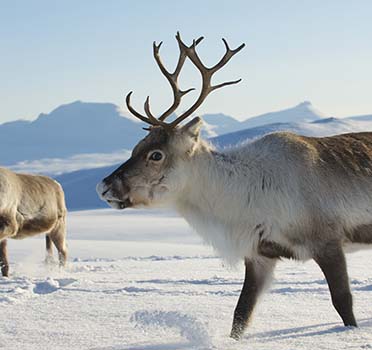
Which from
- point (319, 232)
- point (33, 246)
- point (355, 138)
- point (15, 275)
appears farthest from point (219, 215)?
point (33, 246)

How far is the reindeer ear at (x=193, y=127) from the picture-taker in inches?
199

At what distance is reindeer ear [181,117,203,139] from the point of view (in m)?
5.05

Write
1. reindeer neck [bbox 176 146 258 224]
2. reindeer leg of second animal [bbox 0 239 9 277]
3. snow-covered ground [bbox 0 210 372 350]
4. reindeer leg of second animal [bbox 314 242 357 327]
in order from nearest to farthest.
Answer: snow-covered ground [bbox 0 210 372 350], reindeer leg of second animal [bbox 314 242 357 327], reindeer neck [bbox 176 146 258 224], reindeer leg of second animal [bbox 0 239 9 277]

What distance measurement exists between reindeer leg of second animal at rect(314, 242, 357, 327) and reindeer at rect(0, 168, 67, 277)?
542cm

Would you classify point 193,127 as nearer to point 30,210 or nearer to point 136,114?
point 136,114

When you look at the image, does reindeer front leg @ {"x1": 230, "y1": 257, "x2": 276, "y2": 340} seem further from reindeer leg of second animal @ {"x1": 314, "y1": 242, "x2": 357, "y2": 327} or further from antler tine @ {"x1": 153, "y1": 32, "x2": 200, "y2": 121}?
antler tine @ {"x1": 153, "y1": 32, "x2": 200, "y2": 121}

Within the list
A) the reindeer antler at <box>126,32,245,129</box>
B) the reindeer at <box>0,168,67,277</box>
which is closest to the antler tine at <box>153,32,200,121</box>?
the reindeer antler at <box>126,32,245,129</box>

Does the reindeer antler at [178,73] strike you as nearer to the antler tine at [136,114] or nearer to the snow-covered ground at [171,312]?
the antler tine at [136,114]

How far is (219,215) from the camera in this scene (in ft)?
16.3

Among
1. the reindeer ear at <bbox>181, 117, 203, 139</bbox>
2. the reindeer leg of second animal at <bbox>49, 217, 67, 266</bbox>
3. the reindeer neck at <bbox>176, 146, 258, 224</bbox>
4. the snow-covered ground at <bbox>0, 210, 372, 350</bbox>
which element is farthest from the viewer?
the reindeer leg of second animal at <bbox>49, 217, 67, 266</bbox>

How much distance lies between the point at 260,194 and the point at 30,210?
5527 mm

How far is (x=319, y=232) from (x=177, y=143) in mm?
1111

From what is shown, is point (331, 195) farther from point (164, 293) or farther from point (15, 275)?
point (15, 275)

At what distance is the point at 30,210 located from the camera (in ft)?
32.0
